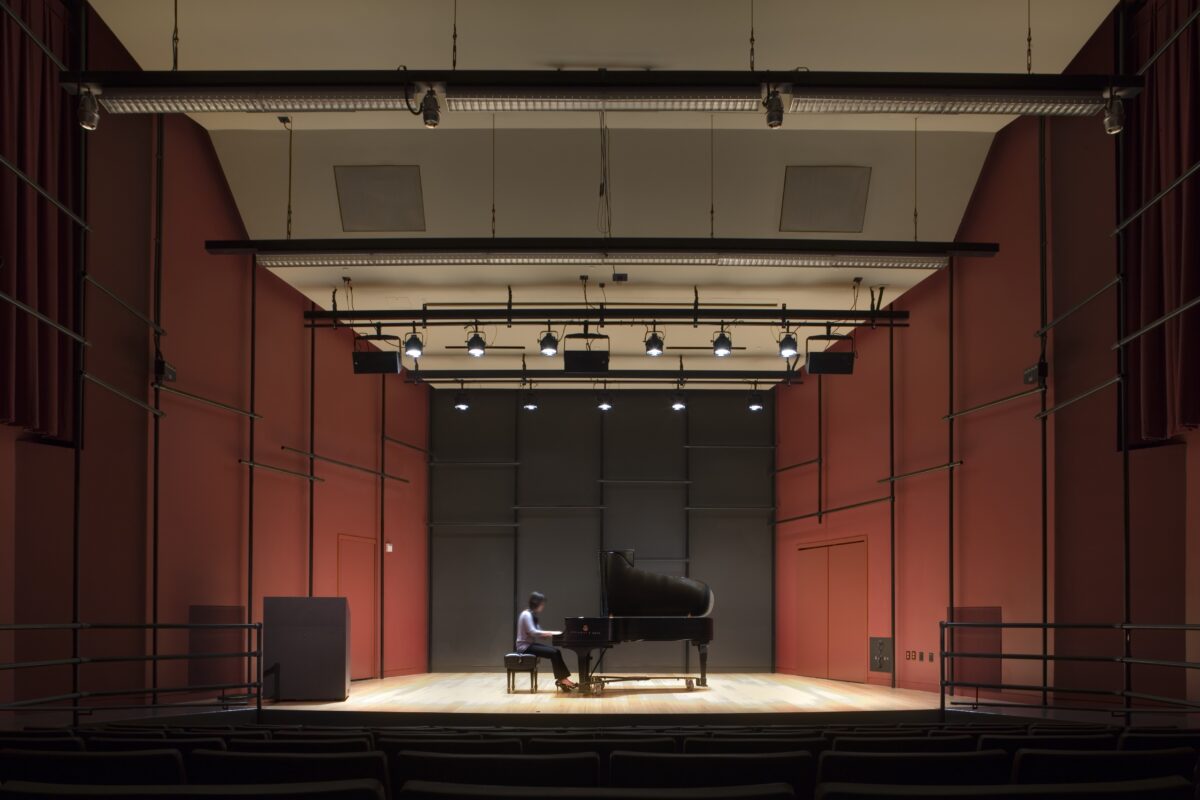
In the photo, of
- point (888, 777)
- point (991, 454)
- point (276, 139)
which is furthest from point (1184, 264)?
point (276, 139)

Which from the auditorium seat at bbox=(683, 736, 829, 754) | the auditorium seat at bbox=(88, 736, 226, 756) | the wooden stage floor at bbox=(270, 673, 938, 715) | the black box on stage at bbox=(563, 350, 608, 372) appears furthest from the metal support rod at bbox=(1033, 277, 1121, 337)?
the auditorium seat at bbox=(88, 736, 226, 756)

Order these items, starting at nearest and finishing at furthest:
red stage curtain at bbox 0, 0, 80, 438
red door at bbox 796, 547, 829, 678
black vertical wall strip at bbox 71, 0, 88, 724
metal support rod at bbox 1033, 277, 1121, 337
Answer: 1. red stage curtain at bbox 0, 0, 80, 438
2. black vertical wall strip at bbox 71, 0, 88, 724
3. metal support rod at bbox 1033, 277, 1121, 337
4. red door at bbox 796, 547, 829, 678

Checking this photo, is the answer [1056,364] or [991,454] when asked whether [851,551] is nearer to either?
[991,454]

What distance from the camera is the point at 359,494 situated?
13312 millimetres

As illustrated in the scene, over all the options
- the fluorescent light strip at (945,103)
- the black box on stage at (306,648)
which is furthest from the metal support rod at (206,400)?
the fluorescent light strip at (945,103)

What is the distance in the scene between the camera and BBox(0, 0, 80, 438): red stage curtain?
20.5 ft

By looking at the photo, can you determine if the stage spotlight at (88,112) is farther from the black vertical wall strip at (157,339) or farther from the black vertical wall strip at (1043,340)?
the black vertical wall strip at (1043,340)

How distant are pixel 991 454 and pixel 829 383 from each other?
15.8 feet

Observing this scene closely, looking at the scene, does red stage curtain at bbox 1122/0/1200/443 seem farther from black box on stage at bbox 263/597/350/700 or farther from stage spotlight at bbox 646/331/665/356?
black box on stage at bbox 263/597/350/700

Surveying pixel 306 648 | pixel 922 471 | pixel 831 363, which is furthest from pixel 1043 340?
pixel 306 648

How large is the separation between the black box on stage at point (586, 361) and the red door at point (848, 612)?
4.45 m

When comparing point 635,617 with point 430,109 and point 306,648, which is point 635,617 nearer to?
point 306,648

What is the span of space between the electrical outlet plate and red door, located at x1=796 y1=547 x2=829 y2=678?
59.5 inches

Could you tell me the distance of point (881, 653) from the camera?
12227 millimetres
